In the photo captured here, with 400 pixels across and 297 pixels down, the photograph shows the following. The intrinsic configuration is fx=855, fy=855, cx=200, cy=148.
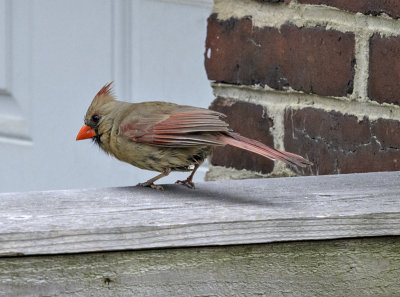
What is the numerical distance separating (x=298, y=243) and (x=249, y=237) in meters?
0.08

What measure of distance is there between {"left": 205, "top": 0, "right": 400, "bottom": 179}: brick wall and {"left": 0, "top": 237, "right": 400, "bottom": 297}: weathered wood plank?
51 centimetres

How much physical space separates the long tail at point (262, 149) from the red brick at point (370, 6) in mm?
355

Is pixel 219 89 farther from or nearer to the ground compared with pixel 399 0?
nearer to the ground

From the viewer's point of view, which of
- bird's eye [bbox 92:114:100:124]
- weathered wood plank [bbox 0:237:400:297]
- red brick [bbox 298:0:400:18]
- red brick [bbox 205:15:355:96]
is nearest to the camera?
weathered wood plank [bbox 0:237:400:297]

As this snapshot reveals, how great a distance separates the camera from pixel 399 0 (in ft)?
5.75

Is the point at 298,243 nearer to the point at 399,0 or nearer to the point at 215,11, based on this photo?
the point at 399,0

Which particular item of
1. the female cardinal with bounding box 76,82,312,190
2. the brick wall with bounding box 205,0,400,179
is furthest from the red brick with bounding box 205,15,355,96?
the female cardinal with bounding box 76,82,312,190

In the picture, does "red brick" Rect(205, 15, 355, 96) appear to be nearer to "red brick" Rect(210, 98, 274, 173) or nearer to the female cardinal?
"red brick" Rect(210, 98, 274, 173)

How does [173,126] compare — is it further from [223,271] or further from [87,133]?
[223,271]

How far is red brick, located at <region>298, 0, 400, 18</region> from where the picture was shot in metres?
1.76

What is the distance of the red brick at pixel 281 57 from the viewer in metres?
1.87

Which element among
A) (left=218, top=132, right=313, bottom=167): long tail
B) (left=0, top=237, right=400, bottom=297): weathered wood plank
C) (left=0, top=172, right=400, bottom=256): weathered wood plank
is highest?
(left=218, top=132, right=313, bottom=167): long tail

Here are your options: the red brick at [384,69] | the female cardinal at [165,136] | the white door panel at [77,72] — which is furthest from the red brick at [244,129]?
the white door panel at [77,72]

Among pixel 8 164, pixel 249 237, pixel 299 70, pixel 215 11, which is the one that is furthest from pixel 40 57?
pixel 249 237
